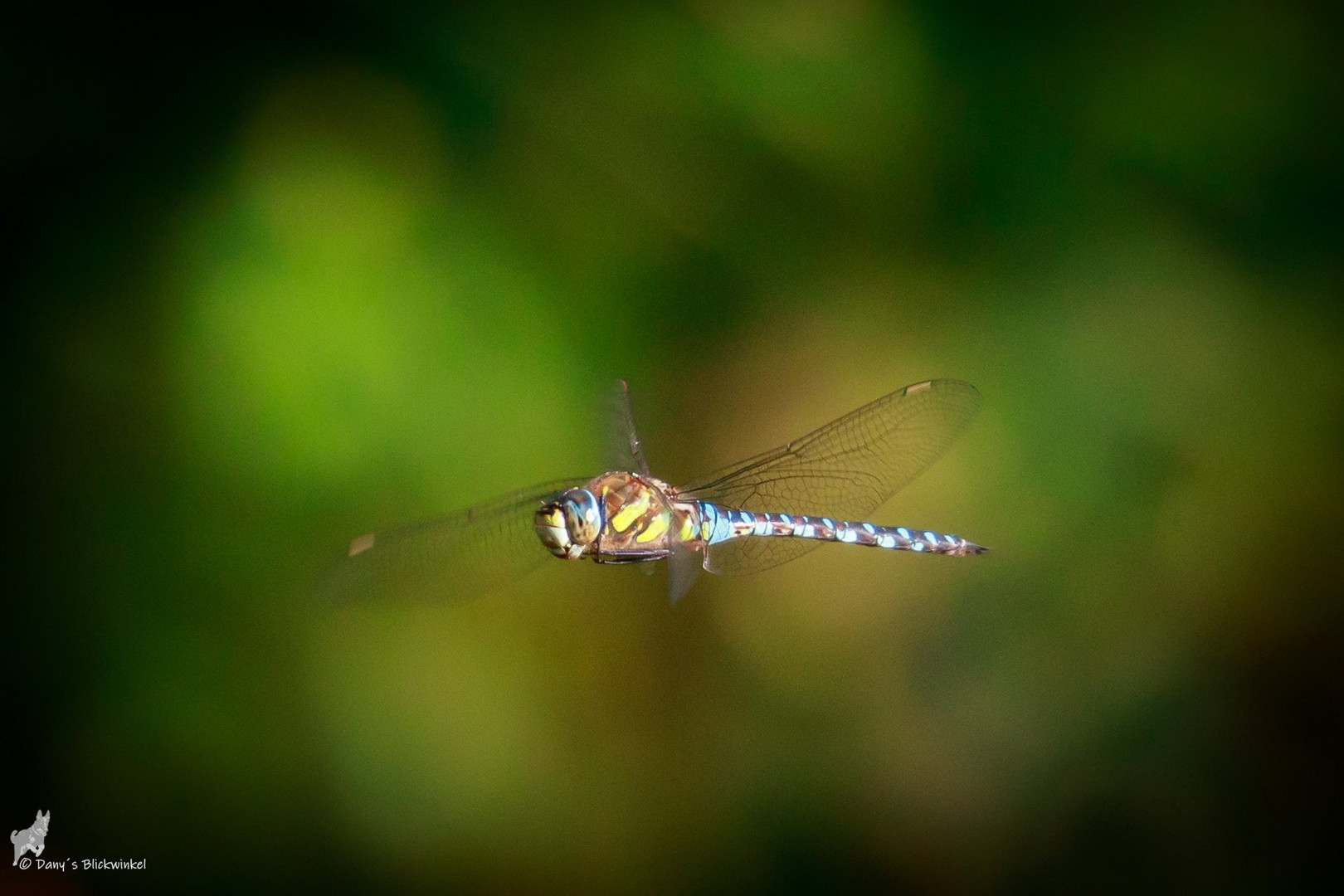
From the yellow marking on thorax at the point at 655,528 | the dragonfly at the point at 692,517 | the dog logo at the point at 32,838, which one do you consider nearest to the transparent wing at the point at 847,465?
the dragonfly at the point at 692,517

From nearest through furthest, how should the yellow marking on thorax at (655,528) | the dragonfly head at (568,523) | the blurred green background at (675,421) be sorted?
the dragonfly head at (568,523) → the yellow marking on thorax at (655,528) → the blurred green background at (675,421)

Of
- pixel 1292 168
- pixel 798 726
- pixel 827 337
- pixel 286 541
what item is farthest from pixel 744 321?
pixel 1292 168

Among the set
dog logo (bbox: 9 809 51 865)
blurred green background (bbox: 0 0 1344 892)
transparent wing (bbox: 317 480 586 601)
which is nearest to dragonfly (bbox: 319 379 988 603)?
transparent wing (bbox: 317 480 586 601)

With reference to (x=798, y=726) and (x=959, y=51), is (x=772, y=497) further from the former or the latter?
(x=959, y=51)

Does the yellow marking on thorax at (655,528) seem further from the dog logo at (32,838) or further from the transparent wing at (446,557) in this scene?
the dog logo at (32,838)

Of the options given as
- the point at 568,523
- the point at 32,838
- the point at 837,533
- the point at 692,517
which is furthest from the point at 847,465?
the point at 32,838

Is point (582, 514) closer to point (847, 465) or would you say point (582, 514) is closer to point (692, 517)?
point (692, 517)
